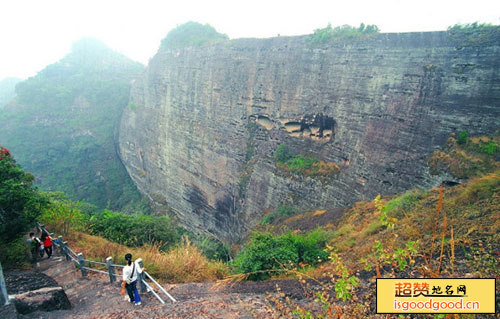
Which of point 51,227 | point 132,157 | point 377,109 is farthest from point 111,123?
point 377,109

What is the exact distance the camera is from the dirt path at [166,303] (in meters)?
3.09

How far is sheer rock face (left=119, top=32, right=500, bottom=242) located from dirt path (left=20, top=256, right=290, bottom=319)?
19.8ft

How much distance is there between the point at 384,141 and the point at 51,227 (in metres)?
9.69

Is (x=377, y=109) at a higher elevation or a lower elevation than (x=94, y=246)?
higher

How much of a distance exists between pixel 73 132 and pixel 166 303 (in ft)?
88.7

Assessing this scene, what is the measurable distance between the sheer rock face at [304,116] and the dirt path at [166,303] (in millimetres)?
6026

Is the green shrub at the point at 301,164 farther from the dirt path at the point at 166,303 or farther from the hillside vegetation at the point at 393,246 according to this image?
the dirt path at the point at 166,303

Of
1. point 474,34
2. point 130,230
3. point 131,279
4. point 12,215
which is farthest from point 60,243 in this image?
point 474,34

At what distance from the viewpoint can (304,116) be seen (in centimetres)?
1045

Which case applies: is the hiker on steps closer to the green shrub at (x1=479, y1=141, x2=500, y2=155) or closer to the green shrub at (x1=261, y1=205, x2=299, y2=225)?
the green shrub at (x1=261, y1=205, x2=299, y2=225)

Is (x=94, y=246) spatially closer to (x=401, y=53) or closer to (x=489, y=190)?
(x=489, y=190)

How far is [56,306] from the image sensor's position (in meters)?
3.36

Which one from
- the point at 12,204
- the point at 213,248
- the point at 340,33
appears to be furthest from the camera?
the point at 213,248

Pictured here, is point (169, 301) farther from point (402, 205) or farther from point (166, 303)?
point (402, 205)
